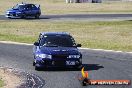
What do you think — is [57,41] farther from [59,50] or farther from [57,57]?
[57,57]

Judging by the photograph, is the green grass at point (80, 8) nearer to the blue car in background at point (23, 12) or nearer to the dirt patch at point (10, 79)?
the blue car in background at point (23, 12)

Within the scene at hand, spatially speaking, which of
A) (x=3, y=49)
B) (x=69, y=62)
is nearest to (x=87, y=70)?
(x=69, y=62)

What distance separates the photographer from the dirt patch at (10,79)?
16444 mm

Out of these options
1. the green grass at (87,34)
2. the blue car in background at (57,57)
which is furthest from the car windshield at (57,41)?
the green grass at (87,34)

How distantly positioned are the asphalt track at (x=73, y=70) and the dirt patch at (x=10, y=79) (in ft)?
3.07

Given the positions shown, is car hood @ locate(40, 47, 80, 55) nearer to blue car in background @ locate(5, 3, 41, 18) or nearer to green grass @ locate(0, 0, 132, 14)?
blue car in background @ locate(5, 3, 41, 18)

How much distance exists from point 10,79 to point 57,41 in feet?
13.2

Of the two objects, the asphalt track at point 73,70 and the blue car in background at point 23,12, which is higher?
the asphalt track at point 73,70

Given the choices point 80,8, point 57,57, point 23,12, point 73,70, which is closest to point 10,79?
point 57,57

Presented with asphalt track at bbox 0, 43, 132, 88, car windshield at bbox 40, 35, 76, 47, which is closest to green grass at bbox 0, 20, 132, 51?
asphalt track at bbox 0, 43, 132, 88

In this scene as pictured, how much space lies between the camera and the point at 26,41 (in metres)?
33.5

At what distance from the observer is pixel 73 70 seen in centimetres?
2030

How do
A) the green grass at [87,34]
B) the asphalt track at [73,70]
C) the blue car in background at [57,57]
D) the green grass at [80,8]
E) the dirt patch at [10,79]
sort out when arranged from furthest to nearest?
the green grass at [80,8], the green grass at [87,34], the blue car in background at [57,57], the asphalt track at [73,70], the dirt patch at [10,79]

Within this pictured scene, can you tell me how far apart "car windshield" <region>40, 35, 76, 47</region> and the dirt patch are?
2.21 meters
